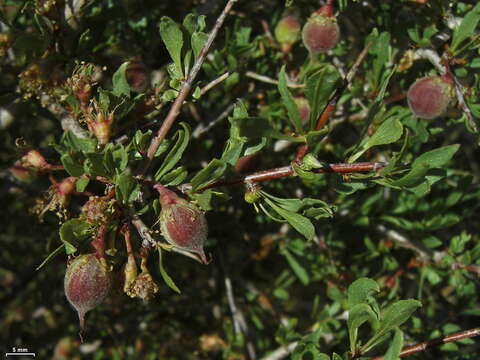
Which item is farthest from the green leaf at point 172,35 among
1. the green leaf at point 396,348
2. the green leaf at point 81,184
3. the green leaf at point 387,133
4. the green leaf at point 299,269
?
the green leaf at point 299,269

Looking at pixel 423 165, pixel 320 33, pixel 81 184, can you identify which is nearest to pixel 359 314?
pixel 423 165

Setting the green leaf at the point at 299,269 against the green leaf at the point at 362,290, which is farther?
the green leaf at the point at 299,269

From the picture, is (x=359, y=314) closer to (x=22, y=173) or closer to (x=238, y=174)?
(x=238, y=174)

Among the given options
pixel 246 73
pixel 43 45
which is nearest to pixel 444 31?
pixel 246 73

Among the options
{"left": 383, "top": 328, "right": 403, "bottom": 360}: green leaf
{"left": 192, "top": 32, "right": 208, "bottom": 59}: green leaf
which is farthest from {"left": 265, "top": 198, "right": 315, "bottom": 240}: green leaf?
{"left": 192, "top": 32, "right": 208, "bottom": 59}: green leaf

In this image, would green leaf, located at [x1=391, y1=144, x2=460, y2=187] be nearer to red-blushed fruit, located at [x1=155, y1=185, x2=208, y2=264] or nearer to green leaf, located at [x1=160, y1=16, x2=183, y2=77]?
red-blushed fruit, located at [x1=155, y1=185, x2=208, y2=264]

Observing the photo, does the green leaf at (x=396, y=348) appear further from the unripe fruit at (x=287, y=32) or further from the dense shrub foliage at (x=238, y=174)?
the unripe fruit at (x=287, y=32)
